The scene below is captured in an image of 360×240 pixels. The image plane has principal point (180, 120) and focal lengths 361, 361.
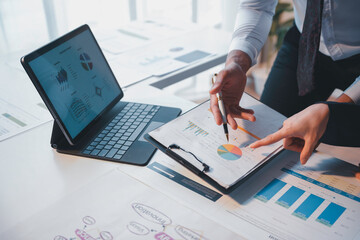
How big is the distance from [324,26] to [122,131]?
0.76m

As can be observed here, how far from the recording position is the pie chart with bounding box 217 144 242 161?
2.80ft

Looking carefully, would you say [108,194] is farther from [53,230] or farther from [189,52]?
[189,52]

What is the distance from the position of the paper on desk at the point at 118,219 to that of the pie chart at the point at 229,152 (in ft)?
0.55

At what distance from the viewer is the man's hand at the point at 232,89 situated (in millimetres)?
960

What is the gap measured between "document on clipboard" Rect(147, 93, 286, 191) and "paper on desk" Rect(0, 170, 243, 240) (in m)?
0.11

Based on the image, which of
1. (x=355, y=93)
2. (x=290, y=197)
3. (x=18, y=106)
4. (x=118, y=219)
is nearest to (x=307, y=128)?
(x=290, y=197)

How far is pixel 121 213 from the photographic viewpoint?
75 centimetres

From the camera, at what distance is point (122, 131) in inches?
40.5

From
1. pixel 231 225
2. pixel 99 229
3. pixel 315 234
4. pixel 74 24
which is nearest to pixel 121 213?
pixel 99 229

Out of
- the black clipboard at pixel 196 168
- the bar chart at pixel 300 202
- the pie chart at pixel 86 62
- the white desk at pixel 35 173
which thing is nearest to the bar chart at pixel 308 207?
the bar chart at pixel 300 202

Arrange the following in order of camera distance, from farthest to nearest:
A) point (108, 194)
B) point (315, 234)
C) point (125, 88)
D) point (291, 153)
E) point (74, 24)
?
point (74, 24), point (125, 88), point (291, 153), point (108, 194), point (315, 234)

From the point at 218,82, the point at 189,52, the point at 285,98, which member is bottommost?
the point at 285,98

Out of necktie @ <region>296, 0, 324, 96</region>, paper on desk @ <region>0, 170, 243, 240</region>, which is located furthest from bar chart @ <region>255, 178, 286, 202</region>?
necktie @ <region>296, 0, 324, 96</region>

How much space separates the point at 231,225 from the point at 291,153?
12.6 inches
